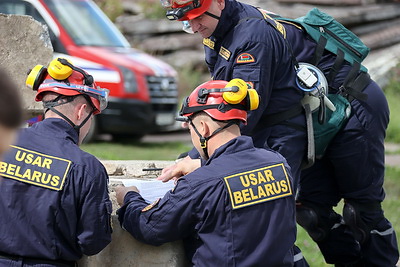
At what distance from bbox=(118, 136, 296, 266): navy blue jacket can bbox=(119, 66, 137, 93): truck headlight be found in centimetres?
748

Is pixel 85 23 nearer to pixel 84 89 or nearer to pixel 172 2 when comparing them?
pixel 172 2

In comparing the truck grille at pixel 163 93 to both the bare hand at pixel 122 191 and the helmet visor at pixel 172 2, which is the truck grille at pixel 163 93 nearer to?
the helmet visor at pixel 172 2

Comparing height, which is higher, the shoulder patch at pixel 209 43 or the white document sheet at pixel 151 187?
the shoulder patch at pixel 209 43

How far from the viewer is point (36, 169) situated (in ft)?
11.5

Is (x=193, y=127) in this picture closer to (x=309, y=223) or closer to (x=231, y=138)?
(x=231, y=138)

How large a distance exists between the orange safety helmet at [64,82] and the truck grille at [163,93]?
25.3ft

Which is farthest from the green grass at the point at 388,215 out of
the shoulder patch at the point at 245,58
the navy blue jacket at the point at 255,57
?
the shoulder patch at the point at 245,58

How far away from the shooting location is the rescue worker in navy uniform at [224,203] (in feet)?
11.6

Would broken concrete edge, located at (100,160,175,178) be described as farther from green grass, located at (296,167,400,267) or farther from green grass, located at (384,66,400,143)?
green grass, located at (384,66,400,143)

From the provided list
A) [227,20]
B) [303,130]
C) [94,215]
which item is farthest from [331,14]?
[94,215]

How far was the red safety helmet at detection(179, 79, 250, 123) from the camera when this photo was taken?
146 inches

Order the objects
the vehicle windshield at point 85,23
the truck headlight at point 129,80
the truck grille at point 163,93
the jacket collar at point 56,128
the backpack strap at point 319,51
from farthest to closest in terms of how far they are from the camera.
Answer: the truck grille at point 163,93, the vehicle windshield at point 85,23, the truck headlight at point 129,80, the backpack strap at point 319,51, the jacket collar at point 56,128

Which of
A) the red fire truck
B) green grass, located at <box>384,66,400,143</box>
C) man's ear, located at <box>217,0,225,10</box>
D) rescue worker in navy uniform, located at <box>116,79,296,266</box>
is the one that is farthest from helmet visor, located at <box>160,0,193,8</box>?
green grass, located at <box>384,66,400,143</box>

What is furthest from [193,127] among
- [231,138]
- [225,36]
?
[225,36]
